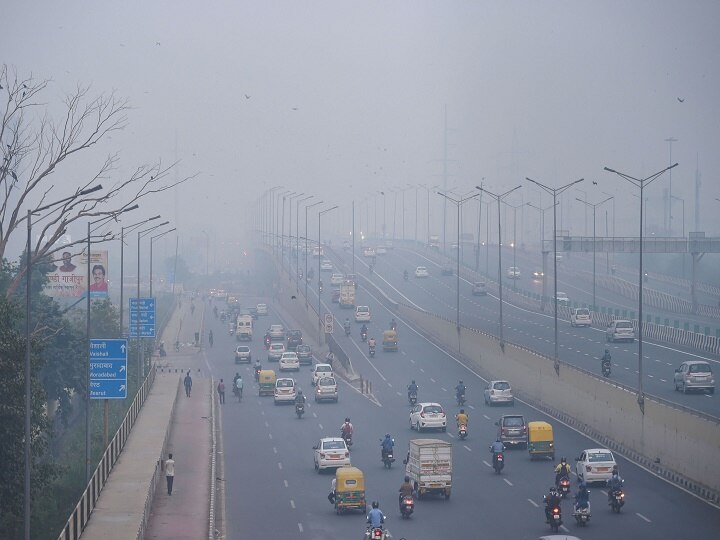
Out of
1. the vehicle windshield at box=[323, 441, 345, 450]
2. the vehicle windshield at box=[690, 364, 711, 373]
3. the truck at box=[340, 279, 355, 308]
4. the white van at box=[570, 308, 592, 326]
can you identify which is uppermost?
the truck at box=[340, 279, 355, 308]

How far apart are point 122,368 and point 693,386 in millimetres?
24719

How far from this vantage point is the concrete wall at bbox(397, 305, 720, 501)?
35562 mm

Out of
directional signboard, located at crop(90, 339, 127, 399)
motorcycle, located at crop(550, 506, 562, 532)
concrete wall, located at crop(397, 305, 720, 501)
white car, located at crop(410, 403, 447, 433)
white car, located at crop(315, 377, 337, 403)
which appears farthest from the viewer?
white car, located at crop(315, 377, 337, 403)

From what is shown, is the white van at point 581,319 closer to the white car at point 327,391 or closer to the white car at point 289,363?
the white car at point 289,363

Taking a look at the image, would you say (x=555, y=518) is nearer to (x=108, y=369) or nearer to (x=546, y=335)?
(x=108, y=369)

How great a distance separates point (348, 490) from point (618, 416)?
14456 mm

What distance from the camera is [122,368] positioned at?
37.1 meters

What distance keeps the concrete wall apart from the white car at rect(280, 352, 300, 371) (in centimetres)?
1278

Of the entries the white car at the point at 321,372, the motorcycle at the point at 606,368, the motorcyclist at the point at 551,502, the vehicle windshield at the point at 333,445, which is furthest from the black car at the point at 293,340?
the motorcyclist at the point at 551,502

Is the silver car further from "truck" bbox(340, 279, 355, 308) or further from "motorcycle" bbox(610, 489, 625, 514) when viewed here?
"truck" bbox(340, 279, 355, 308)

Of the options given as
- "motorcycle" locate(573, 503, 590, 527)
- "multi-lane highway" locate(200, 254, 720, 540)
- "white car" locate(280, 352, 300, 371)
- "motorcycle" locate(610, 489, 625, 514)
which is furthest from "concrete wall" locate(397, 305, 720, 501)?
"white car" locate(280, 352, 300, 371)

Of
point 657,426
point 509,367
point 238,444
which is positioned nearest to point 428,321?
point 509,367

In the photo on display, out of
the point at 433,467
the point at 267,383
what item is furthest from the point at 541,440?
the point at 267,383

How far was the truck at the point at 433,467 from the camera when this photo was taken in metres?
34.9
